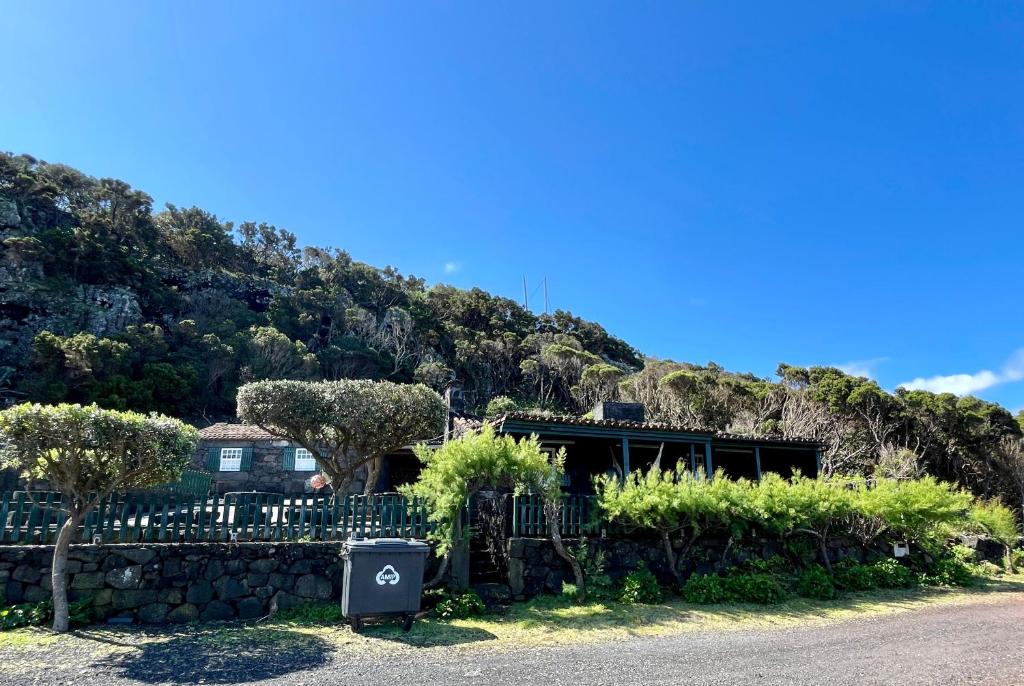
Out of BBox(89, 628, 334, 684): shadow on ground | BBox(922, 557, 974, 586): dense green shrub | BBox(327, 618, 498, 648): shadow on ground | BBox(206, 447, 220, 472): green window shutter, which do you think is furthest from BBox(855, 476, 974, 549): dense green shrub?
BBox(206, 447, 220, 472): green window shutter

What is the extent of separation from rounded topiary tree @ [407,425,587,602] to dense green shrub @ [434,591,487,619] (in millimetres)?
597

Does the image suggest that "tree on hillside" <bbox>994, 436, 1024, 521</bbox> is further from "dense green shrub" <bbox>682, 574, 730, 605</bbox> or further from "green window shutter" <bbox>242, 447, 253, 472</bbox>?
"green window shutter" <bbox>242, 447, 253, 472</bbox>

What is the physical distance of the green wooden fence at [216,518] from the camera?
23.3 feet

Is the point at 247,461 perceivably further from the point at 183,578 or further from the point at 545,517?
the point at 545,517

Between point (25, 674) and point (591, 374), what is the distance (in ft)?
101

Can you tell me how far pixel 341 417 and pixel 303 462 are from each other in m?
4.83

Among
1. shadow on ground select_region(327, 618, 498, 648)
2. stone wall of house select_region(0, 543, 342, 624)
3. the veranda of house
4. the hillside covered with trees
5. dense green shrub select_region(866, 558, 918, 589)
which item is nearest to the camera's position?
shadow on ground select_region(327, 618, 498, 648)

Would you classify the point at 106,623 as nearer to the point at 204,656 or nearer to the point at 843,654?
the point at 204,656

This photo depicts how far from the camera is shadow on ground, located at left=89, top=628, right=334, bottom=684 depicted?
520 centimetres

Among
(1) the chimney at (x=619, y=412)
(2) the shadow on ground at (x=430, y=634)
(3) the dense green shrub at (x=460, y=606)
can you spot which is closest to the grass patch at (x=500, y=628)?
(2) the shadow on ground at (x=430, y=634)

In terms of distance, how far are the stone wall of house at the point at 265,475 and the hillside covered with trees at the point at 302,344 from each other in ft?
33.0

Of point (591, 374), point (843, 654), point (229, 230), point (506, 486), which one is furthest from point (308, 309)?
point (843, 654)

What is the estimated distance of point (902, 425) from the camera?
25938 mm

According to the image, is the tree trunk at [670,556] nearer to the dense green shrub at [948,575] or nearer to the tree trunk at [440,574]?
the tree trunk at [440,574]
